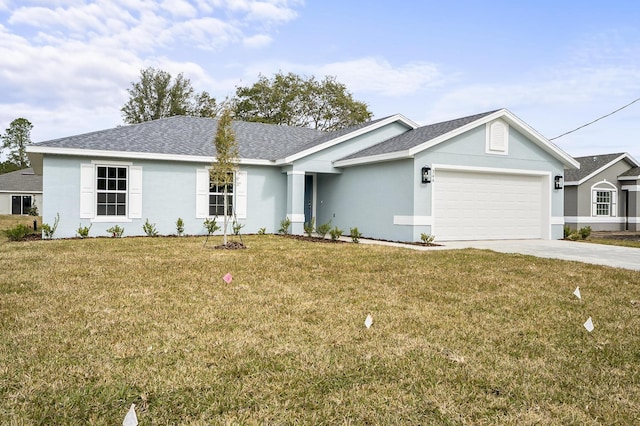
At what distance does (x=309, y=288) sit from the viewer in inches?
251

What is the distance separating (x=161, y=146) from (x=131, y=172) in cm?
Answer: 136

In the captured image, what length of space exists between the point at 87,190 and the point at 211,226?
12.4 ft

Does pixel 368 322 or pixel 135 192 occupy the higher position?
pixel 135 192

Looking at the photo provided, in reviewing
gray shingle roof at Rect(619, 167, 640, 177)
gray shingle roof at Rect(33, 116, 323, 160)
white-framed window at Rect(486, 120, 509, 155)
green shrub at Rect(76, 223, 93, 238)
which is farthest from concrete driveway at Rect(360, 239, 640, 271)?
gray shingle roof at Rect(619, 167, 640, 177)

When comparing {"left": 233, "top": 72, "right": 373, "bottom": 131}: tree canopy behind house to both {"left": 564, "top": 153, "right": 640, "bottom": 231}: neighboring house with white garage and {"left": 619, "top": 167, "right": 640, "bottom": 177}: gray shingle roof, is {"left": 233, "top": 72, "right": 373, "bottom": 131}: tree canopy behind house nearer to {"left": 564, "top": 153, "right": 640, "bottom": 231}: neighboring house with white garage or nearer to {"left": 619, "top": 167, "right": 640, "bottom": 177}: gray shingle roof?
{"left": 564, "top": 153, "right": 640, "bottom": 231}: neighboring house with white garage

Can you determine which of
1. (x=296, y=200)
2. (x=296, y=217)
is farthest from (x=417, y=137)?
(x=296, y=217)

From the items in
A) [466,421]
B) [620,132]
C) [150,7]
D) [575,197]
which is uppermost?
[150,7]

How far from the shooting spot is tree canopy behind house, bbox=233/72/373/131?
36969 millimetres

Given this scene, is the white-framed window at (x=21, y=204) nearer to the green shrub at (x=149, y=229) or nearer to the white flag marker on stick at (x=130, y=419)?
the green shrub at (x=149, y=229)

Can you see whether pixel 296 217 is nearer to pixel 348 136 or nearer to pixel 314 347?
pixel 348 136

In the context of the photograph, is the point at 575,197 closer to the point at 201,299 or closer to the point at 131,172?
the point at 131,172

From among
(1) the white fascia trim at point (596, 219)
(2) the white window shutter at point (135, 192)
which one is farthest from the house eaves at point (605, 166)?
(2) the white window shutter at point (135, 192)

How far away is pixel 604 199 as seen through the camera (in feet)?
77.8

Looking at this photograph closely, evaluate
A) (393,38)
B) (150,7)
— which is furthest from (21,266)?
(393,38)
